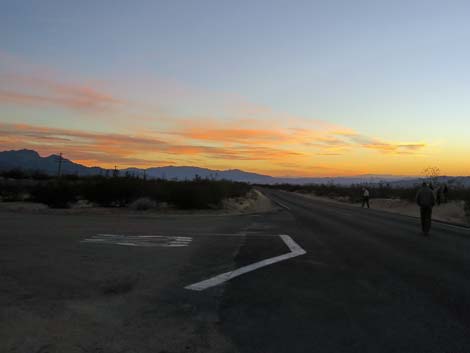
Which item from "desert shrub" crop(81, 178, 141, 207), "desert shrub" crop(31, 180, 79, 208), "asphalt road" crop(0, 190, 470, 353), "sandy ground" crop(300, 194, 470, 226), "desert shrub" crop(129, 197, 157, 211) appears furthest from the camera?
"desert shrub" crop(31, 180, 79, 208)

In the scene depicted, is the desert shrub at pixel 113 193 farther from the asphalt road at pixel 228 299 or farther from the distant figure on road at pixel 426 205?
the distant figure on road at pixel 426 205

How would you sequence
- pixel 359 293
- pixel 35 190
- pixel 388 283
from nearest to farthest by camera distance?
pixel 359 293, pixel 388 283, pixel 35 190

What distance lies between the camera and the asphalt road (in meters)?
5.50

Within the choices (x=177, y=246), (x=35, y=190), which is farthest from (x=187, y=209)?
(x=177, y=246)

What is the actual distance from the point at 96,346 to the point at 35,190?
33.2 meters

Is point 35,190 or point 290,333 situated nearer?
point 290,333

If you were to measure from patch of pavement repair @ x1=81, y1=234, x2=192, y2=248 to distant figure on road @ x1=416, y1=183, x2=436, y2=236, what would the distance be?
9158mm

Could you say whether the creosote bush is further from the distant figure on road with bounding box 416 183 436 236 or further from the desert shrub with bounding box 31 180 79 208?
the distant figure on road with bounding box 416 183 436 236

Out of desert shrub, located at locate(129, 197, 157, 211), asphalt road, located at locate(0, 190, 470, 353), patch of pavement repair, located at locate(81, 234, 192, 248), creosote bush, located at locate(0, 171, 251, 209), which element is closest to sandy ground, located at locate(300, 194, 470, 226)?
creosote bush, located at locate(0, 171, 251, 209)

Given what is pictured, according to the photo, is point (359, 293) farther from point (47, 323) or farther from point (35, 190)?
point (35, 190)

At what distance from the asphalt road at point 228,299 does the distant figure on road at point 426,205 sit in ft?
16.4

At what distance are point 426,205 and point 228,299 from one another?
44.6 feet

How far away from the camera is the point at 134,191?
32.6 m

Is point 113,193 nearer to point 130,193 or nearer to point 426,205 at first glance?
point 130,193
